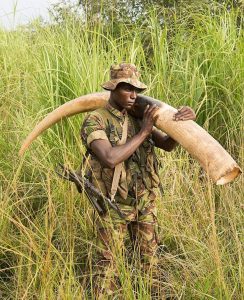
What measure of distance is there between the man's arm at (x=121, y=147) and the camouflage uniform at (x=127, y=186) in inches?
2.3

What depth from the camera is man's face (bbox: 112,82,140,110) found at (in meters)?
2.75

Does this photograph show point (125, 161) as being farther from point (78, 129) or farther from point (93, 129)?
point (78, 129)

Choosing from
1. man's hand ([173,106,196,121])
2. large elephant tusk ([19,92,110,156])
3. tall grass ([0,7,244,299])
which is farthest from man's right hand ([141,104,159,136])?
tall grass ([0,7,244,299])

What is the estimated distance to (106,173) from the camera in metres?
2.86

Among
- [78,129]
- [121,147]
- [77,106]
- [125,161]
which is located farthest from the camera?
[78,129]

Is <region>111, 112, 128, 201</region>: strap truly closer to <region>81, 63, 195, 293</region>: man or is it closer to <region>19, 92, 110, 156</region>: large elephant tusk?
<region>81, 63, 195, 293</region>: man

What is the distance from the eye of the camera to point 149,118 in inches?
108

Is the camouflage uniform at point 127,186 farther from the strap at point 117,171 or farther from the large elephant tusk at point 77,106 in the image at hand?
the large elephant tusk at point 77,106

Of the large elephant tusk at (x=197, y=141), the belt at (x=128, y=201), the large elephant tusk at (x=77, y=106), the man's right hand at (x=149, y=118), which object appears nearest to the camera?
the large elephant tusk at (x=197, y=141)

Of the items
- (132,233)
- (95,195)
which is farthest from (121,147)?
(132,233)

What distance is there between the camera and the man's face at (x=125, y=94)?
275cm

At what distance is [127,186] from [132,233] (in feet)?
1.06

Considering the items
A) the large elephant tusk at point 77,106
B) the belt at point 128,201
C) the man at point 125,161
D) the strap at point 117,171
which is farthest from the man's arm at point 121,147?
the large elephant tusk at point 77,106

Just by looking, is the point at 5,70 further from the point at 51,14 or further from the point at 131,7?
the point at 131,7
